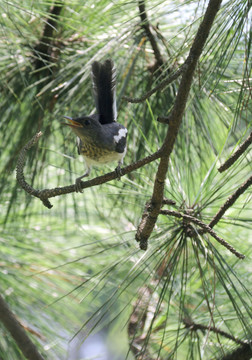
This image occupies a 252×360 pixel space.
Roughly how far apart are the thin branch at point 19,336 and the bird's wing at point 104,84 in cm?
59

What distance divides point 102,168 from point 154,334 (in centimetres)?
52

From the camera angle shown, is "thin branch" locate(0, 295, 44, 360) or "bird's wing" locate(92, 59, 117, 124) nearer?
"thin branch" locate(0, 295, 44, 360)

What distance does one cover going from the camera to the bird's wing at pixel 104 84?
139 centimetres

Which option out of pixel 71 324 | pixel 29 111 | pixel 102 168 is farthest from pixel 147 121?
pixel 71 324

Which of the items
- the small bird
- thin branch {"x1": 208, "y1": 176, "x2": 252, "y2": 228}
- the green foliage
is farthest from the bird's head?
thin branch {"x1": 208, "y1": 176, "x2": 252, "y2": 228}

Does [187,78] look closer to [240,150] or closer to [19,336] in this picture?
[240,150]

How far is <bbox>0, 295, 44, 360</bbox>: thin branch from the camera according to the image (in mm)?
1122

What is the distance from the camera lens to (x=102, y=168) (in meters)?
1.59

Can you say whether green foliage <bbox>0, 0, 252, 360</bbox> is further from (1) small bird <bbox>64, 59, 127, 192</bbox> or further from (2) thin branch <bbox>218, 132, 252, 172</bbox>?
(2) thin branch <bbox>218, 132, 252, 172</bbox>

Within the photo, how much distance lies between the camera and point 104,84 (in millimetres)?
1409

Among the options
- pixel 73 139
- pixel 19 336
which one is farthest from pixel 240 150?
pixel 73 139

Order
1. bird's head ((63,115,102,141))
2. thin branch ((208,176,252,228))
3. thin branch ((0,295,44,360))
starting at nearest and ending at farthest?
thin branch ((208,176,252,228)), thin branch ((0,295,44,360)), bird's head ((63,115,102,141))

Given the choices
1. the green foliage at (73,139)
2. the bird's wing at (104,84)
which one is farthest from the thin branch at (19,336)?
the bird's wing at (104,84)

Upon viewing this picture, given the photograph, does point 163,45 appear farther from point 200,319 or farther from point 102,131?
point 200,319
